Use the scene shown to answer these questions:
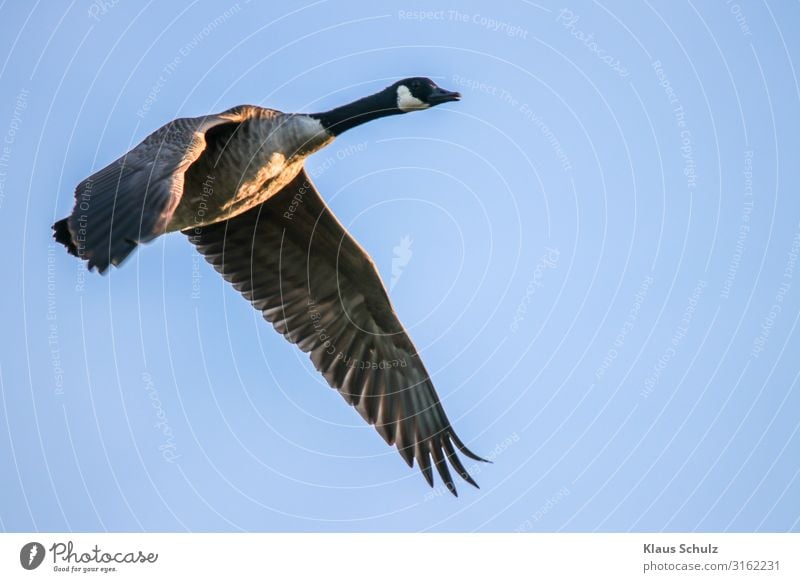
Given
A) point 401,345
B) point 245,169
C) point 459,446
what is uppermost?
point 245,169

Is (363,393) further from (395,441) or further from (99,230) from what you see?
(99,230)

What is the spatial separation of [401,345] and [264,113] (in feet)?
11.4

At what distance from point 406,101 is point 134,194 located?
13.0 ft

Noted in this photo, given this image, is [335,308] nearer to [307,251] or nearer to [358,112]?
[307,251]

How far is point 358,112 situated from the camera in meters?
12.9

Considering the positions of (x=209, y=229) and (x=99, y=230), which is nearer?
(x=99, y=230)

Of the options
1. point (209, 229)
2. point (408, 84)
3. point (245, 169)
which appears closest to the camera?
point (245, 169)

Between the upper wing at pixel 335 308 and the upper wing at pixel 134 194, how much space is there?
2.37 m

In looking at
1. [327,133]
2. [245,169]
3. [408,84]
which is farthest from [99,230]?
[408,84]

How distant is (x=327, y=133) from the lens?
12484mm

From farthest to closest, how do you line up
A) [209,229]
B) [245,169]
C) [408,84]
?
[209,229] → [408,84] → [245,169]
